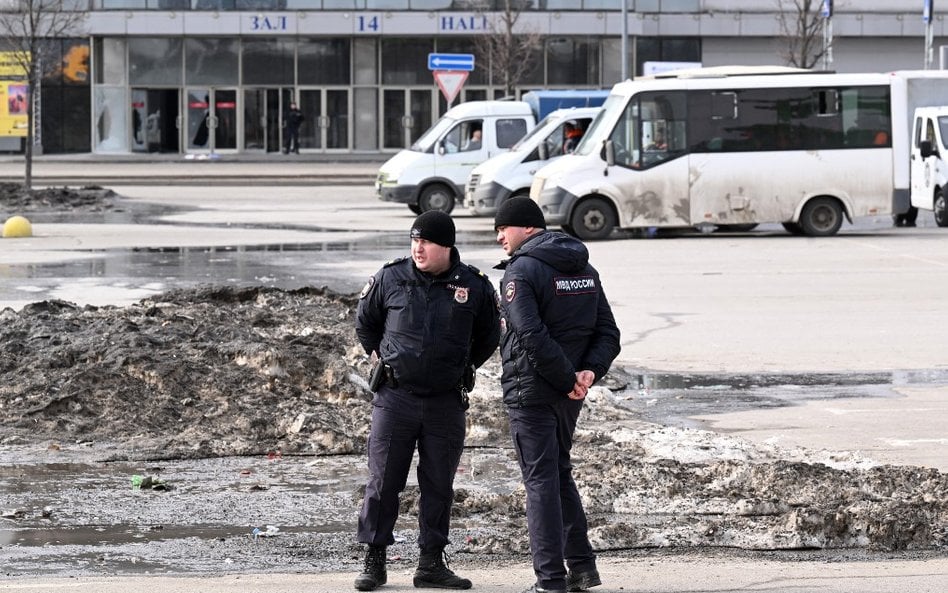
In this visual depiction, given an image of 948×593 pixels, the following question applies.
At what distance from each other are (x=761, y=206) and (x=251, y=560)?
62.6ft

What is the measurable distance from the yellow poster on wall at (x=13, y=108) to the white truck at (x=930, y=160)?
69.2 ft

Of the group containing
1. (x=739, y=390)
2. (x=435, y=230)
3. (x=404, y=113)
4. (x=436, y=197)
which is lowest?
(x=739, y=390)

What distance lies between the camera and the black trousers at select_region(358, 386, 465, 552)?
6.41 meters

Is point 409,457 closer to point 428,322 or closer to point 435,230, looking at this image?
point 428,322

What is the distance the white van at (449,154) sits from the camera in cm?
2977

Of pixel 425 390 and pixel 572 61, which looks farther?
pixel 572 61

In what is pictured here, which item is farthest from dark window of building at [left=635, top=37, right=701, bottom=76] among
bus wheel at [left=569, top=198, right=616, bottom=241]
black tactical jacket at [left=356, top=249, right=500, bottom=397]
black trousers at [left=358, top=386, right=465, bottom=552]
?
black trousers at [left=358, top=386, right=465, bottom=552]

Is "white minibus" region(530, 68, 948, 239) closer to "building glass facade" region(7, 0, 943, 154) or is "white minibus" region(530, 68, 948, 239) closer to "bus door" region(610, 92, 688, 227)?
"bus door" region(610, 92, 688, 227)

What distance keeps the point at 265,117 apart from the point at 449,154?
25.9 metres

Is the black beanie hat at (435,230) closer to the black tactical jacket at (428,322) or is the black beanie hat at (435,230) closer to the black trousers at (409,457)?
the black tactical jacket at (428,322)

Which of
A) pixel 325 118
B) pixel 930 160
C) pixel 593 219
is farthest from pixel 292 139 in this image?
pixel 930 160

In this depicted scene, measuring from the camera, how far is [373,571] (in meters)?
Answer: 6.35

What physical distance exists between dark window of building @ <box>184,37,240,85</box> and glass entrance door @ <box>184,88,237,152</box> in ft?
1.42

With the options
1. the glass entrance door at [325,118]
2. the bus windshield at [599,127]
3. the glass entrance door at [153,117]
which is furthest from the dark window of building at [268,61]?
the bus windshield at [599,127]
